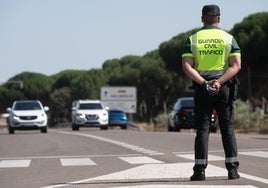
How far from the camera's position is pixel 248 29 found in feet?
198

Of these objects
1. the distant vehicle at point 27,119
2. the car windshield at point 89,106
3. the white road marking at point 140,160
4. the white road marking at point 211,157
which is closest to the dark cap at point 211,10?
the white road marking at point 140,160

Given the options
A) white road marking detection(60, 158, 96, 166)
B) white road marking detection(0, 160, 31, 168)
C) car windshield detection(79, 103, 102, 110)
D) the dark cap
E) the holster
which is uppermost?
the dark cap

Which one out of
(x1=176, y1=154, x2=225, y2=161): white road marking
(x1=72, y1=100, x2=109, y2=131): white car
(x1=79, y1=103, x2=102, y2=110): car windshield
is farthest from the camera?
(x1=79, y1=103, x2=102, y2=110): car windshield

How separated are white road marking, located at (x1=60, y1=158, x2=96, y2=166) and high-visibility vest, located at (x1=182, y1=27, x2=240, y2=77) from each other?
441 cm

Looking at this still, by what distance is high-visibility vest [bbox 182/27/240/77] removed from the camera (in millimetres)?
9477

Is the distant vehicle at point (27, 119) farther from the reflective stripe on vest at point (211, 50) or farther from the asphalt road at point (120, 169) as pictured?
the reflective stripe on vest at point (211, 50)

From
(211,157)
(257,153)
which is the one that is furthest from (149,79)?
(211,157)

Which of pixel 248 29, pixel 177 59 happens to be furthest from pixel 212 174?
pixel 177 59

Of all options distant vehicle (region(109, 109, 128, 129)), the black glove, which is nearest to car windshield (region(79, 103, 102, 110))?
distant vehicle (region(109, 109, 128, 129))

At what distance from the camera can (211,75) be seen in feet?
31.2

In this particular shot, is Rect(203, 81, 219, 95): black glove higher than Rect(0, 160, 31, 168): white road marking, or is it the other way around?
Rect(203, 81, 219, 95): black glove

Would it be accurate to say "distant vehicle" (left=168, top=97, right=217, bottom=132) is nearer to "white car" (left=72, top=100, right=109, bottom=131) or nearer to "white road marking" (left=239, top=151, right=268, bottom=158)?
"white car" (left=72, top=100, right=109, bottom=131)

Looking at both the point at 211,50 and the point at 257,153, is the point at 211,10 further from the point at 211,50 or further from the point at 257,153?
the point at 257,153

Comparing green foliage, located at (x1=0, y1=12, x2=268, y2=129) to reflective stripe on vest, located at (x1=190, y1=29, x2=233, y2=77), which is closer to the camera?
reflective stripe on vest, located at (x1=190, y1=29, x2=233, y2=77)
